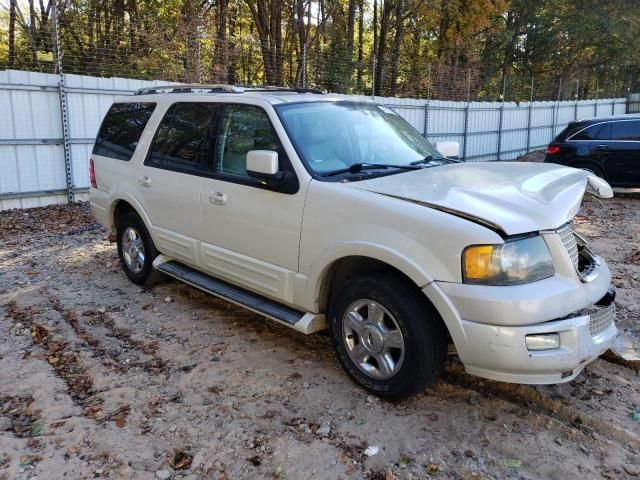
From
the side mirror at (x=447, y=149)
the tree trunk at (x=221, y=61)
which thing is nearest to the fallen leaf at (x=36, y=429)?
the side mirror at (x=447, y=149)

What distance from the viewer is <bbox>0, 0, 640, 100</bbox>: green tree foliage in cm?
1186

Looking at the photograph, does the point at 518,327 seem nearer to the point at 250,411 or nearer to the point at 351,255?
the point at 351,255

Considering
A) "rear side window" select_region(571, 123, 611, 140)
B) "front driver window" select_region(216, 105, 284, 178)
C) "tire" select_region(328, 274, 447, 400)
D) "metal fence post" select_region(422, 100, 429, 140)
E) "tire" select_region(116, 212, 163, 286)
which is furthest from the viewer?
"metal fence post" select_region(422, 100, 429, 140)

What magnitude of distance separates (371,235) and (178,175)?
2.18 meters

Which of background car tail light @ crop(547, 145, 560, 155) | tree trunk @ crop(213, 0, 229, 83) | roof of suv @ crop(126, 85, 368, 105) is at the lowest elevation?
background car tail light @ crop(547, 145, 560, 155)

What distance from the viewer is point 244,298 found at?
14.2 ft

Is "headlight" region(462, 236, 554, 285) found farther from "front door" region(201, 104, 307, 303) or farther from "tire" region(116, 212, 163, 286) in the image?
"tire" region(116, 212, 163, 286)

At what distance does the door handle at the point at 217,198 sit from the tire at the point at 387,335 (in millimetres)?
1272

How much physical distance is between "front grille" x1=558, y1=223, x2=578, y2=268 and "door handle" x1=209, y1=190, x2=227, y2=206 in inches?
95.1

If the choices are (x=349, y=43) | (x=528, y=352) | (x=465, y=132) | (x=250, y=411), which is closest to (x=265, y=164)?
(x=250, y=411)

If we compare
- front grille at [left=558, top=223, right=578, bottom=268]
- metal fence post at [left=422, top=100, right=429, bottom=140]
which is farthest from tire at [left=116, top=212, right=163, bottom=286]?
metal fence post at [left=422, top=100, right=429, bottom=140]

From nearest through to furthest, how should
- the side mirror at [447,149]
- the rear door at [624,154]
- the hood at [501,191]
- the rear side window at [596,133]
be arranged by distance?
the hood at [501,191] < the side mirror at [447,149] < the rear door at [624,154] < the rear side window at [596,133]

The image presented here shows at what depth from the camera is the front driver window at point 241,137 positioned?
4.16 metres

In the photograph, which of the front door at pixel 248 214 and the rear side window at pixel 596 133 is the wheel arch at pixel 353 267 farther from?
the rear side window at pixel 596 133
